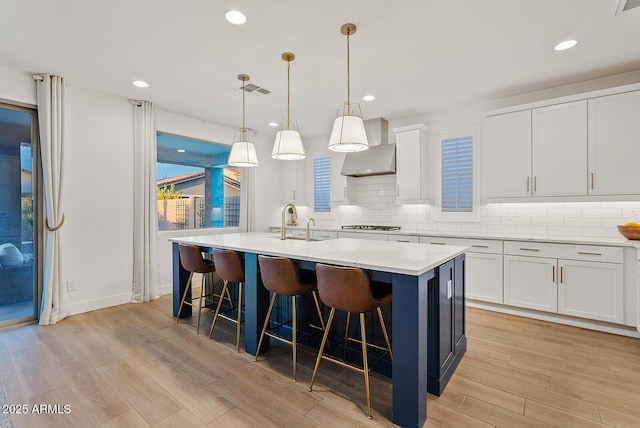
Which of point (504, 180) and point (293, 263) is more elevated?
point (504, 180)

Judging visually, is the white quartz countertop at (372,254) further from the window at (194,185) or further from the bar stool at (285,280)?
the window at (194,185)

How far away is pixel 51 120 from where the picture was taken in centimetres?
Answer: 338

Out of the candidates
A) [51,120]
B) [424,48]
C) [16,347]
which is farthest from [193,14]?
[16,347]

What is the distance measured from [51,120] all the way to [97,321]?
230cm

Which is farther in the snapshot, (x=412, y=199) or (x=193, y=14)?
(x=412, y=199)

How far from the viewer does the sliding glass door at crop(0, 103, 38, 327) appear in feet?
10.9

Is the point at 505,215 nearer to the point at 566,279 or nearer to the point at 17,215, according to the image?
the point at 566,279

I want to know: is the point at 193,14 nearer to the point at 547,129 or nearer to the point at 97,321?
the point at 97,321

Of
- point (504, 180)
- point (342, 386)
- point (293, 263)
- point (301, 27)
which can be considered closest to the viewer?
point (342, 386)

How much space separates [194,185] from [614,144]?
18.2 feet

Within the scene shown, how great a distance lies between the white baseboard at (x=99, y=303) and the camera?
365cm

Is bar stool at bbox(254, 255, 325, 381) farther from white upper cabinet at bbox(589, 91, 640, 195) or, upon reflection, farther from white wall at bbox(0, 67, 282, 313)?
white upper cabinet at bbox(589, 91, 640, 195)

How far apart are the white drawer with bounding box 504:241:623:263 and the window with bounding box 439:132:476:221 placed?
88 centimetres

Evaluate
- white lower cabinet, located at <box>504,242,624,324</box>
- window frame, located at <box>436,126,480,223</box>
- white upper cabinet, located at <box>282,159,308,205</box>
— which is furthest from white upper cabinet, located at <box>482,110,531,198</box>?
white upper cabinet, located at <box>282,159,308,205</box>
